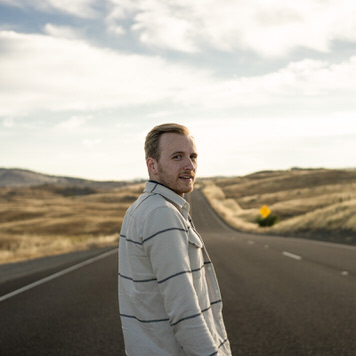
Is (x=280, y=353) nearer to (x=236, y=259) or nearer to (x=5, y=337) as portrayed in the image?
(x=5, y=337)

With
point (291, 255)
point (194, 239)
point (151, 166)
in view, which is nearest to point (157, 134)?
point (151, 166)

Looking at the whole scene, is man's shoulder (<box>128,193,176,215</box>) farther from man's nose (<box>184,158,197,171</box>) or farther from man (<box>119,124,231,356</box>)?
man's nose (<box>184,158,197,171</box>)

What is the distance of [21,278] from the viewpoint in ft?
36.5

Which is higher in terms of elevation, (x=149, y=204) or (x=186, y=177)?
(x=186, y=177)

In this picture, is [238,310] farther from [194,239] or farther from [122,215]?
[122,215]

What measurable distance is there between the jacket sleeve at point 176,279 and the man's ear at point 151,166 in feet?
1.18

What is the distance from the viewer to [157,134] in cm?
236

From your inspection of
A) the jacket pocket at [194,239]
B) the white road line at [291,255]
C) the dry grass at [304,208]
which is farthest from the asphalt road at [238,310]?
the dry grass at [304,208]

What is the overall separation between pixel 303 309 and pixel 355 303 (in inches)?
40.2

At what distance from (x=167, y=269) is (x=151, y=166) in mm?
609

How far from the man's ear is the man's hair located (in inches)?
0.8

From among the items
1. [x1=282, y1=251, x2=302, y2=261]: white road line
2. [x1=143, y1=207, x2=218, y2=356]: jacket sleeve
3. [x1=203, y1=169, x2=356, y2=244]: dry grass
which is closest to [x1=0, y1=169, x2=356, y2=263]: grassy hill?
[x1=203, y1=169, x2=356, y2=244]: dry grass

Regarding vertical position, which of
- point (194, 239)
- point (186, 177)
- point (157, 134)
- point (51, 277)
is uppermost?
point (157, 134)

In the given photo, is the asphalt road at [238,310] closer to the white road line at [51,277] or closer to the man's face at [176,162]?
the white road line at [51,277]
